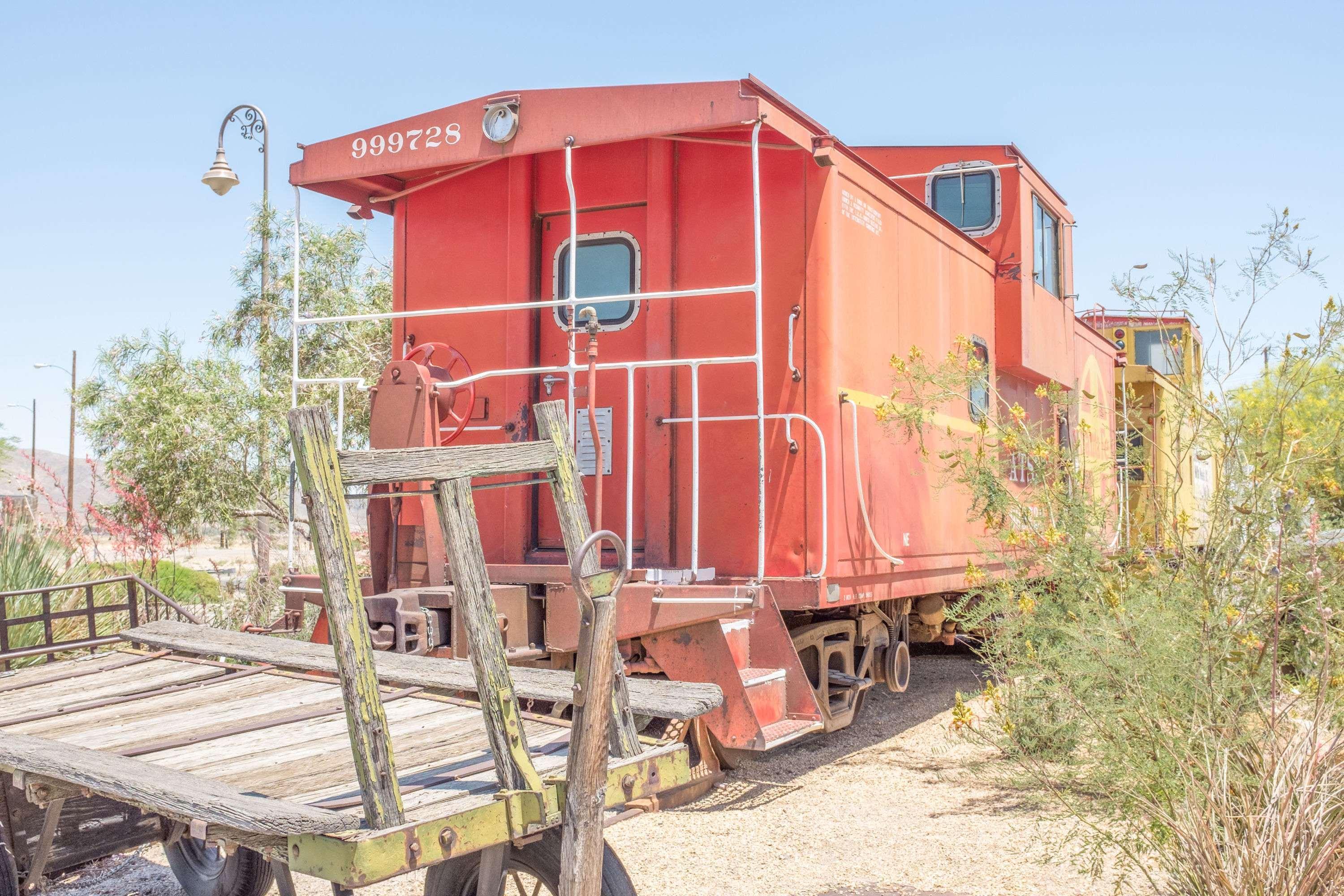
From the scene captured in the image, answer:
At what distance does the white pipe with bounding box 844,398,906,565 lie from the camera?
6238 mm

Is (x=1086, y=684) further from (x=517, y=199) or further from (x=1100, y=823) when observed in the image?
(x=517, y=199)

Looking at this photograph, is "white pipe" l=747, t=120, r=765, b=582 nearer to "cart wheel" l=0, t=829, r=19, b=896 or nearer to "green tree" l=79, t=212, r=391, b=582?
"cart wheel" l=0, t=829, r=19, b=896

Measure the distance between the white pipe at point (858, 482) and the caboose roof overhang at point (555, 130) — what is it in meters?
1.37

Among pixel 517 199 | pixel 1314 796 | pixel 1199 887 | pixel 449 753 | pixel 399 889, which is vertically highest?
pixel 517 199

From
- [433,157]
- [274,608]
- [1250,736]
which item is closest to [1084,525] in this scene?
[1250,736]

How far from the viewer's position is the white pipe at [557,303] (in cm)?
549

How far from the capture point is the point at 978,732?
5.04m

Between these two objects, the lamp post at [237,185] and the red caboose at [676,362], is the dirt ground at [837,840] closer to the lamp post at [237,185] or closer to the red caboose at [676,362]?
the red caboose at [676,362]

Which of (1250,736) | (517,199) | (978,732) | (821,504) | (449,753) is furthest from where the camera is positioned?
(517,199)

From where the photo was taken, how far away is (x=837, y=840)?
525cm

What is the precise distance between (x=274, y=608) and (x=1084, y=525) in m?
7.79

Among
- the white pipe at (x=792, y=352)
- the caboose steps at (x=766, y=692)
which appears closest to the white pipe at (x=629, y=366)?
the white pipe at (x=792, y=352)

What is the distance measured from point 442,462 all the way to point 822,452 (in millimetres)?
3310

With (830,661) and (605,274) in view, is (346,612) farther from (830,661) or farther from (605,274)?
(830,661)
